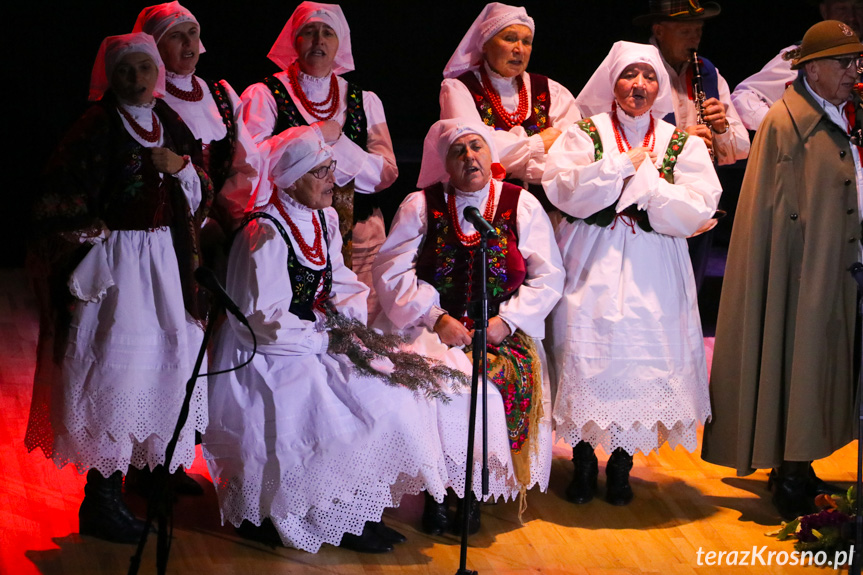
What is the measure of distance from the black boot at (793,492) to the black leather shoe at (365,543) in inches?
66.8

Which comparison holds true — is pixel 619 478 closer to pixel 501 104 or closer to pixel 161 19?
pixel 501 104

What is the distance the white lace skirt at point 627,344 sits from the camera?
15.6 feet

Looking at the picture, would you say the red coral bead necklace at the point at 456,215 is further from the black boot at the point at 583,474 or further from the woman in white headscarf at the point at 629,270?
the black boot at the point at 583,474

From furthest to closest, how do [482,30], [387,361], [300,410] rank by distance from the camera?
[482,30]
[387,361]
[300,410]

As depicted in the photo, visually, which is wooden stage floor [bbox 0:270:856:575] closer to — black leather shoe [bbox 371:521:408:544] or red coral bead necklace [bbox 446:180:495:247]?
black leather shoe [bbox 371:521:408:544]

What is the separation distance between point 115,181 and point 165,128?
0.96ft

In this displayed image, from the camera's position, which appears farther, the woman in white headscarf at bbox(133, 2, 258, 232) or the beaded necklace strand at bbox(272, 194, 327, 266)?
the woman in white headscarf at bbox(133, 2, 258, 232)

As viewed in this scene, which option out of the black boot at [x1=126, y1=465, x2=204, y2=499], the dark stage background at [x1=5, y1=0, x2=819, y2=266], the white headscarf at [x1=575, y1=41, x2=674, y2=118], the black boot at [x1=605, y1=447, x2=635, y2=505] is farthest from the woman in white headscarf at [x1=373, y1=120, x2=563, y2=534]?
the dark stage background at [x1=5, y1=0, x2=819, y2=266]

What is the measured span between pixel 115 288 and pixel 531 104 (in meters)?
2.09

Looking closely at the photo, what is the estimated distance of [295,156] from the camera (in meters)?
4.45

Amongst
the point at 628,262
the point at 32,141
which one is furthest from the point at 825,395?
the point at 32,141

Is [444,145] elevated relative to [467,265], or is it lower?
elevated

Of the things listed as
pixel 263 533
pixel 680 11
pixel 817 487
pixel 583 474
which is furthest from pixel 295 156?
pixel 817 487

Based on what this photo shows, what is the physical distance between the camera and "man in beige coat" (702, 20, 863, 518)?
4738 millimetres
